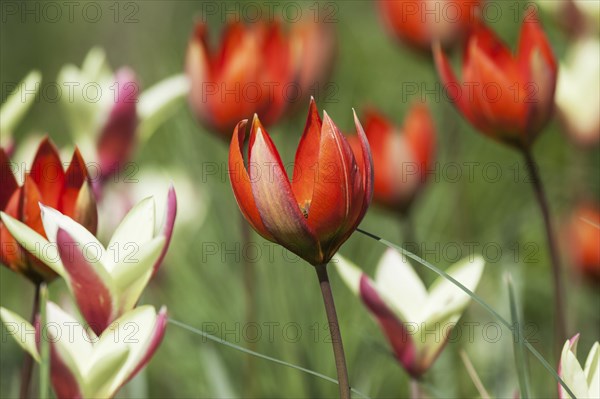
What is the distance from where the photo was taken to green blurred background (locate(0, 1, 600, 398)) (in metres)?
1.23

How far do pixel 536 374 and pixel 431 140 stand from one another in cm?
30

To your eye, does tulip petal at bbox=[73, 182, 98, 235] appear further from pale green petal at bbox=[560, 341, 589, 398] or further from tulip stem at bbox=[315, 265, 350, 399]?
pale green petal at bbox=[560, 341, 589, 398]

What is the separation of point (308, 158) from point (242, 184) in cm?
6

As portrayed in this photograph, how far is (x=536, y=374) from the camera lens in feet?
3.95

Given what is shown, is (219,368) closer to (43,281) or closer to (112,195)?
(43,281)

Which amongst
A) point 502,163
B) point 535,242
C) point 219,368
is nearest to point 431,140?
point 219,368

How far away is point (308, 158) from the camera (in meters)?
0.66

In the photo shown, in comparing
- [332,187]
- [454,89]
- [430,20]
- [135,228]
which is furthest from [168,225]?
[430,20]

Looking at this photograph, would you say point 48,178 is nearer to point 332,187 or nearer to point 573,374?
point 332,187

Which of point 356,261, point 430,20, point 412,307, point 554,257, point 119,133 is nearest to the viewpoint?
point 412,307

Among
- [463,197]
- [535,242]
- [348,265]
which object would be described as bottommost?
[535,242]

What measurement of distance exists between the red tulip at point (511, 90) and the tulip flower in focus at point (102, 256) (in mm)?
348

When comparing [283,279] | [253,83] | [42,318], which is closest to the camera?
[42,318]

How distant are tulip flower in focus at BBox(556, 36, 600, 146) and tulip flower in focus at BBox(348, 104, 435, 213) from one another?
0.16 m
